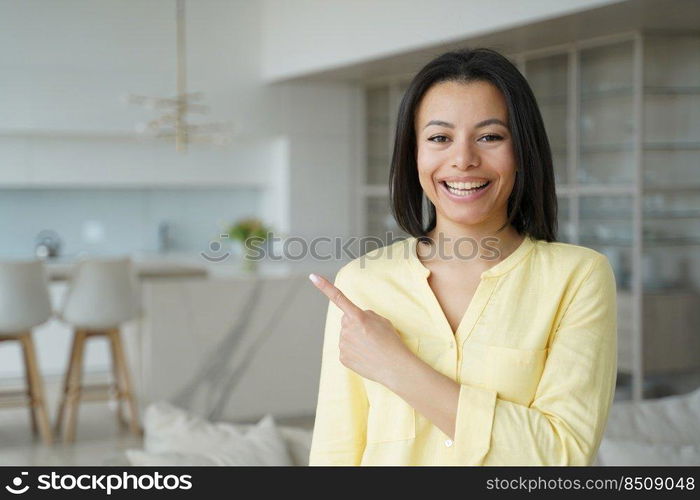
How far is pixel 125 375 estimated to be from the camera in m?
5.93

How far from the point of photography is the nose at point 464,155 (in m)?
1.18

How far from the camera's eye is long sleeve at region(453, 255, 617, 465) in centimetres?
113

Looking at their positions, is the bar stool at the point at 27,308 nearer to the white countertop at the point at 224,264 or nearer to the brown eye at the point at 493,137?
the white countertop at the point at 224,264

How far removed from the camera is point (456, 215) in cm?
123

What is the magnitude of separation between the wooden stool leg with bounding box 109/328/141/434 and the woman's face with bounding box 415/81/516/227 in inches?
194

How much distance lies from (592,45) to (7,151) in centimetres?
457

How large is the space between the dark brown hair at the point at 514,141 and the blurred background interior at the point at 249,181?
1.97 m

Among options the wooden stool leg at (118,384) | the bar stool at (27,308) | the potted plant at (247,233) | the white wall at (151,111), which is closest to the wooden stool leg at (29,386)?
the bar stool at (27,308)

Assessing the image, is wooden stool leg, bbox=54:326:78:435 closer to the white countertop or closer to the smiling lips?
the white countertop

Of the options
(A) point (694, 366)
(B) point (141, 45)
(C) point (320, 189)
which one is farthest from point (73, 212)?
(A) point (694, 366)

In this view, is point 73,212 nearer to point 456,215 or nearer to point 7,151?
point 7,151

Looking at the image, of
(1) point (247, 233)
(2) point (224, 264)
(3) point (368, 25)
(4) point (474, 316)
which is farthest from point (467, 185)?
(2) point (224, 264)

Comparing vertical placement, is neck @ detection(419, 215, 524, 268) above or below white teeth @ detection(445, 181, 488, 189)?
below

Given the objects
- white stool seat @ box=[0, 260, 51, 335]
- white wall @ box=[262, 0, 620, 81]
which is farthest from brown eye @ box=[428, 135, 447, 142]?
white stool seat @ box=[0, 260, 51, 335]
